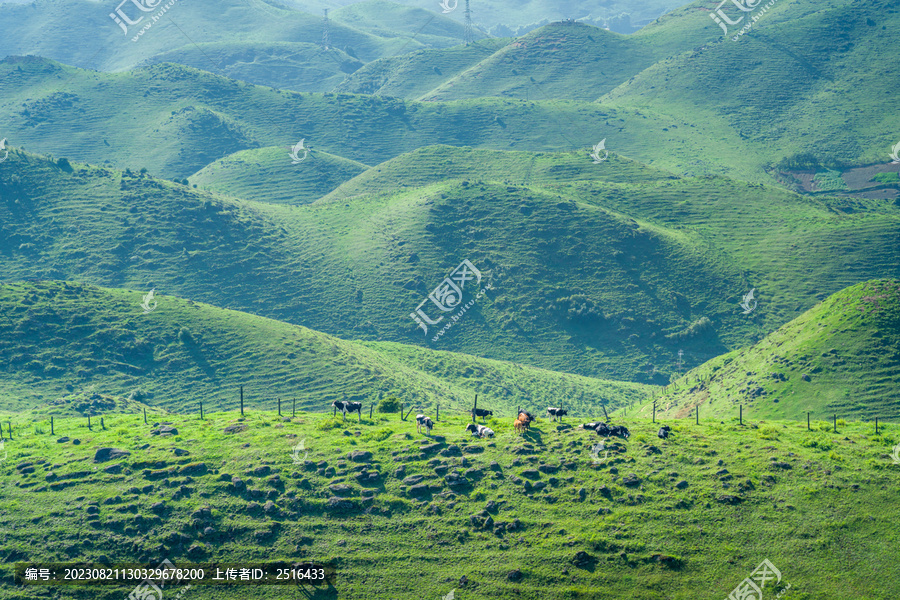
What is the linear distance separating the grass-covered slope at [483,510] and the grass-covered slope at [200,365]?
114 ft

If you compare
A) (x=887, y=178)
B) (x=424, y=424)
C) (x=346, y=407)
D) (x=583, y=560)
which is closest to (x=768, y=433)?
(x=583, y=560)

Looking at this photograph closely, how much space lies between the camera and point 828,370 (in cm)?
7231

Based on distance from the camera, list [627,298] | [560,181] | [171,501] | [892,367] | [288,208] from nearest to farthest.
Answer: [171,501] → [892,367] → [627,298] → [288,208] → [560,181]

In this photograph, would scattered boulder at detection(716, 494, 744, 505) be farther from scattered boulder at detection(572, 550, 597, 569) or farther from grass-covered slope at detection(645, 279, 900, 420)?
grass-covered slope at detection(645, 279, 900, 420)

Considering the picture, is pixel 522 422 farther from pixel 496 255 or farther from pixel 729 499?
pixel 496 255

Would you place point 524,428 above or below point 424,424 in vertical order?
below

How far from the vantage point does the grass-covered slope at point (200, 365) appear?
87125 mm

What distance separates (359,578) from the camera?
40.9 metres

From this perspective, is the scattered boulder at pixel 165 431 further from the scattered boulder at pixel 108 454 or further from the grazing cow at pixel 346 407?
the grazing cow at pixel 346 407

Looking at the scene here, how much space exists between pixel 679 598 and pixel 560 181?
13927 centimetres

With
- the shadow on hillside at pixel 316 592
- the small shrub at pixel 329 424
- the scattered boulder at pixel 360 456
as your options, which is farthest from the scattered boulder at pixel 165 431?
the shadow on hillside at pixel 316 592

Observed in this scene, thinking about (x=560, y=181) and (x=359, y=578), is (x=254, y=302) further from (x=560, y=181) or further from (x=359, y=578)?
(x=359, y=578)

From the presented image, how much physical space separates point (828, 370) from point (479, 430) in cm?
3960

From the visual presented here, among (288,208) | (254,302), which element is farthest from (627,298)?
(288,208)
